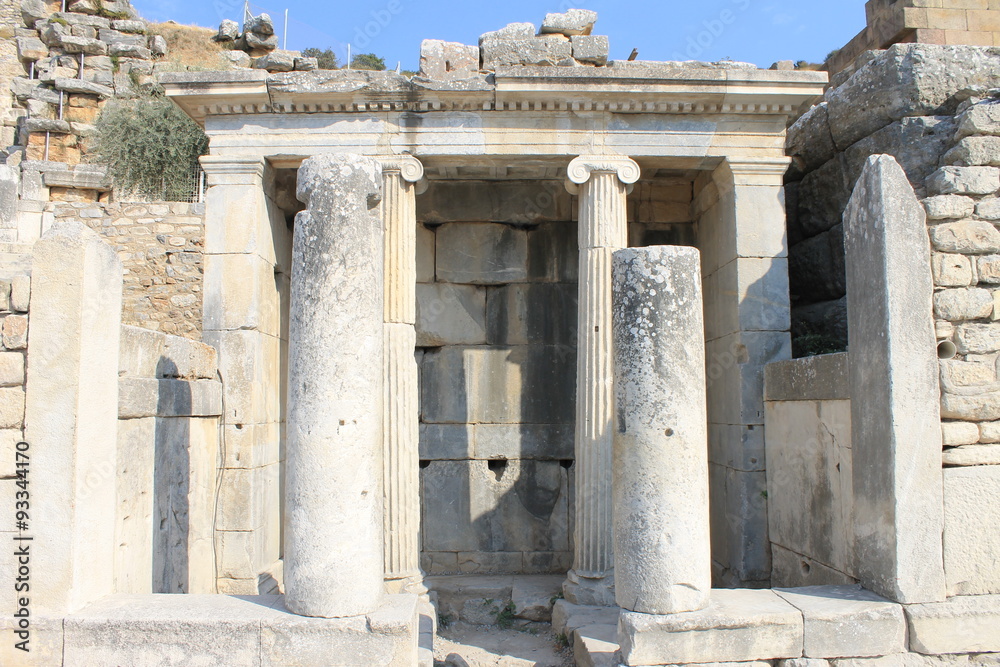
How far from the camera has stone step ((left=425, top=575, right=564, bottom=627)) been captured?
7.65m

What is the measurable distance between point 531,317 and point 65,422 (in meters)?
5.69

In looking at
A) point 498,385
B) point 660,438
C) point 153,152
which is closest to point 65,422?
point 660,438

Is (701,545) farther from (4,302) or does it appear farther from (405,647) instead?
(4,302)

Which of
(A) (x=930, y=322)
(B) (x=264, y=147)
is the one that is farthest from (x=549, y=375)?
(A) (x=930, y=322)

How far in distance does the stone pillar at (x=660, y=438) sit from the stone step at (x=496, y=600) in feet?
9.56

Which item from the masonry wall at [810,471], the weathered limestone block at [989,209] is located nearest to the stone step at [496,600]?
the masonry wall at [810,471]

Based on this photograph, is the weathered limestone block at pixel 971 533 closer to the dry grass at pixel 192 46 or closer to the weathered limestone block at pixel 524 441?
the weathered limestone block at pixel 524 441

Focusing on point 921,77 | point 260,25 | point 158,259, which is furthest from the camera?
point 260,25

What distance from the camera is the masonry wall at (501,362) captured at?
909 cm

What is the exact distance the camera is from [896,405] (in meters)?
5.00

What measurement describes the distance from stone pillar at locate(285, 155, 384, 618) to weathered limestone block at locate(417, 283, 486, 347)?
4.29 metres

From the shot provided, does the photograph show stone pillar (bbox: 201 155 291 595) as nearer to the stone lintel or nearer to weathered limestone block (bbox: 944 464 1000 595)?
the stone lintel

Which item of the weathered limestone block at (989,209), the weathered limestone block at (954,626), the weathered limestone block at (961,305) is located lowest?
the weathered limestone block at (954,626)

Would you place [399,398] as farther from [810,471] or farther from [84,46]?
[84,46]
